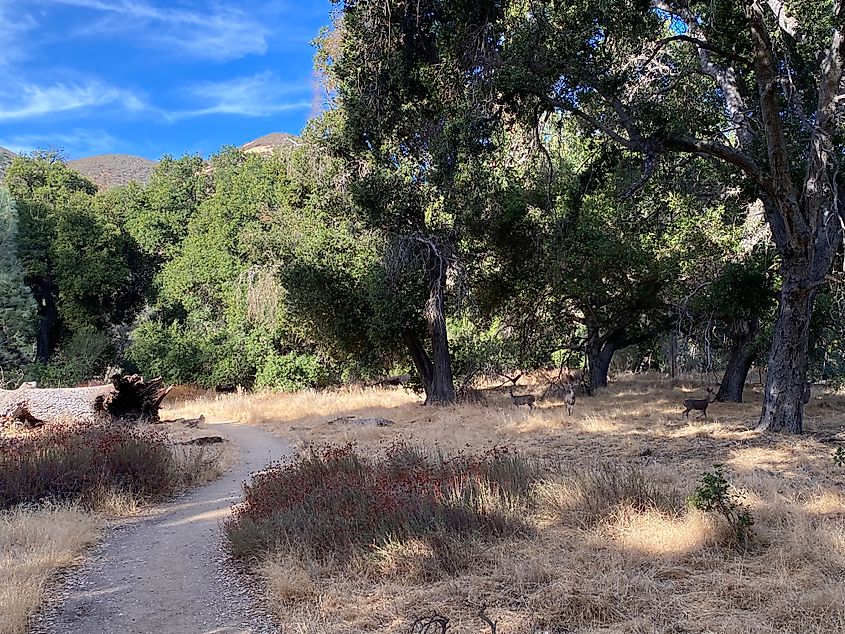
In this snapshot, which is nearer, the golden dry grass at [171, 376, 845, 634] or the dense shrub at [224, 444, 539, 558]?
the golden dry grass at [171, 376, 845, 634]

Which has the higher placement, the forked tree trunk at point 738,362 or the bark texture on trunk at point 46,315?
the bark texture on trunk at point 46,315

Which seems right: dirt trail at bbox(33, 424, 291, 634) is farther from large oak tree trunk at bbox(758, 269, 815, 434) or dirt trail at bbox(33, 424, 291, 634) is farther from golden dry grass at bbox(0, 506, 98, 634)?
large oak tree trunk at bbox(758, 269, 815, 434)

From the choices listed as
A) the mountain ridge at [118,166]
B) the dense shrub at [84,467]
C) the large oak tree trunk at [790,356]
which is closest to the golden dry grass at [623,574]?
the large oak tree trunk at [790,356]

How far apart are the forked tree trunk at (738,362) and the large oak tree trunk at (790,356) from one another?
598 cm

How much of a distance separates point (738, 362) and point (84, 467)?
53.7 feet

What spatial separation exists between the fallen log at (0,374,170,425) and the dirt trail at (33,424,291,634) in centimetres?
776

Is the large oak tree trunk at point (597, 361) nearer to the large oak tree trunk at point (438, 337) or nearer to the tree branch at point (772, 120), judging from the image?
the large oak tree trunk at point (438, 337)

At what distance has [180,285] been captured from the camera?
3209 cm

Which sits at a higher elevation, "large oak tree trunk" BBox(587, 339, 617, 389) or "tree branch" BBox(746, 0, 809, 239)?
"tree branch" BBox(746, 0, 809, 239)

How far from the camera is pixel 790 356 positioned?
37.2 feet

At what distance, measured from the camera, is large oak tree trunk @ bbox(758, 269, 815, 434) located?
36.5ft

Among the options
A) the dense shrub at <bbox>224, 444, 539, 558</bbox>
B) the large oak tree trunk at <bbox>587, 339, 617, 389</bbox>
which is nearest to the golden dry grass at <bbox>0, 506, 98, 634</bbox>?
the dense shrub at <bbox>224, 444, 539, 558</bbox>

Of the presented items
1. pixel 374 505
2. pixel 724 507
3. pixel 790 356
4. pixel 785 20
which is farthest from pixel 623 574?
pixel 785 20

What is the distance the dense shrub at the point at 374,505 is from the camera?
18.7 feet
